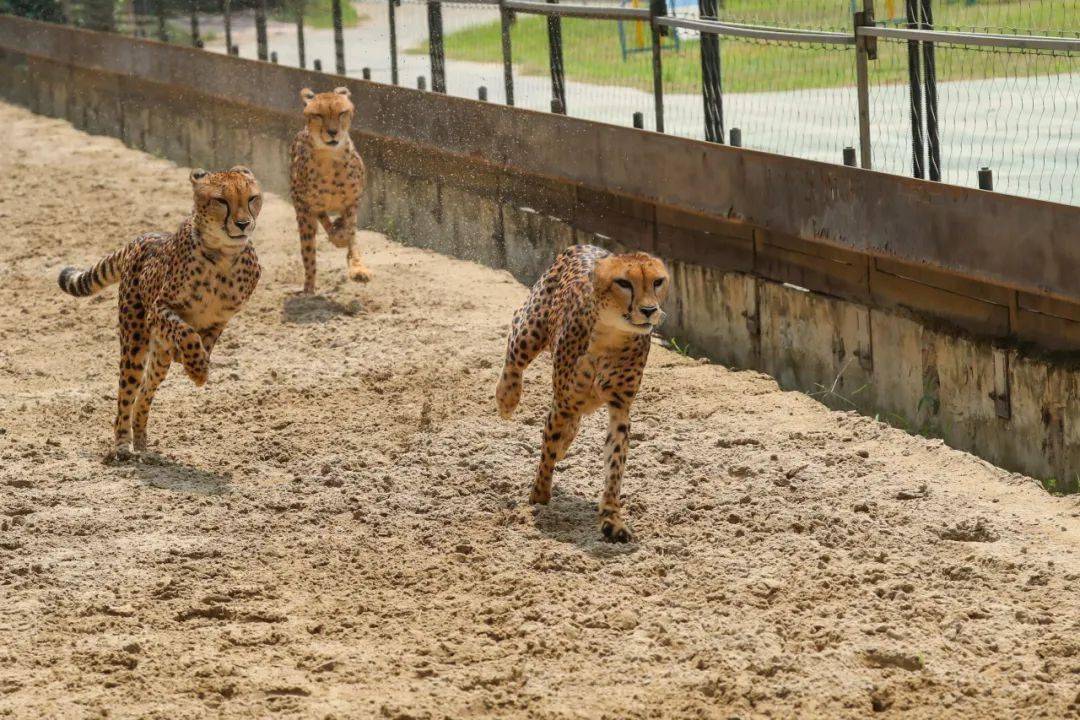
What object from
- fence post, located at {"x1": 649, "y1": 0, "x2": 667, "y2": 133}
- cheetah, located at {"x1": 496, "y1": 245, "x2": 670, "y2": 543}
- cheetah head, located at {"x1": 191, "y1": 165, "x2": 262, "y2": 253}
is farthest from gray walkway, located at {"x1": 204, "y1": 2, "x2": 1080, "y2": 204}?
cheetah head, located at {"x1": 191, "y1": 165, "x2": 262, "y2": 253}

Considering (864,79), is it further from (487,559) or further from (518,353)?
(487,559)

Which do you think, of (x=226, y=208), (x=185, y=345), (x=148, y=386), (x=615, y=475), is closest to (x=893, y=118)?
(x=615, y=475)

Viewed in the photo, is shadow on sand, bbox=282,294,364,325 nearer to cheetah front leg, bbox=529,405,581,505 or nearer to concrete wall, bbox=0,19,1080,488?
concrete wall, bbox=0,19,1080,488

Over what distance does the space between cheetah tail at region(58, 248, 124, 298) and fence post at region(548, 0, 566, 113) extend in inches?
170

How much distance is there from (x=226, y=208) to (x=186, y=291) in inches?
16.6

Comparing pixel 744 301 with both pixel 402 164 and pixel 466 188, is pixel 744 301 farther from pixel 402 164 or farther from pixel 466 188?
pixel 402 164

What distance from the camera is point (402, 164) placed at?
13797 millimetres

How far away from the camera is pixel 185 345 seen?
766cm

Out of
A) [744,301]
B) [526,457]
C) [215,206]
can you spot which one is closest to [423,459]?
[526,457]

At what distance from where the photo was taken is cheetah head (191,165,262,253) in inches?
306

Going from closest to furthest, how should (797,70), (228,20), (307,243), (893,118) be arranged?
(893,118), (797,70), (307,243), (228,20)

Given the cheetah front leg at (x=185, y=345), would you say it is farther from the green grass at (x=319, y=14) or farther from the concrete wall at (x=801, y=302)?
the green grass at (x=319, y=14)

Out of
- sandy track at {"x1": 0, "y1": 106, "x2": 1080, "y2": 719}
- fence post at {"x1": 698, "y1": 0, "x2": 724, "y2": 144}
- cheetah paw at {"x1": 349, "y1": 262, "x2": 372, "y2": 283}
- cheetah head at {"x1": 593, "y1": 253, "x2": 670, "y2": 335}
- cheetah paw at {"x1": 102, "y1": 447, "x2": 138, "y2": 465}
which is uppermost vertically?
fence post at {"x1": 698, "y1": 0, "x2": 724, "y2": 144}

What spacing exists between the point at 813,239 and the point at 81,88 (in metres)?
14.2
